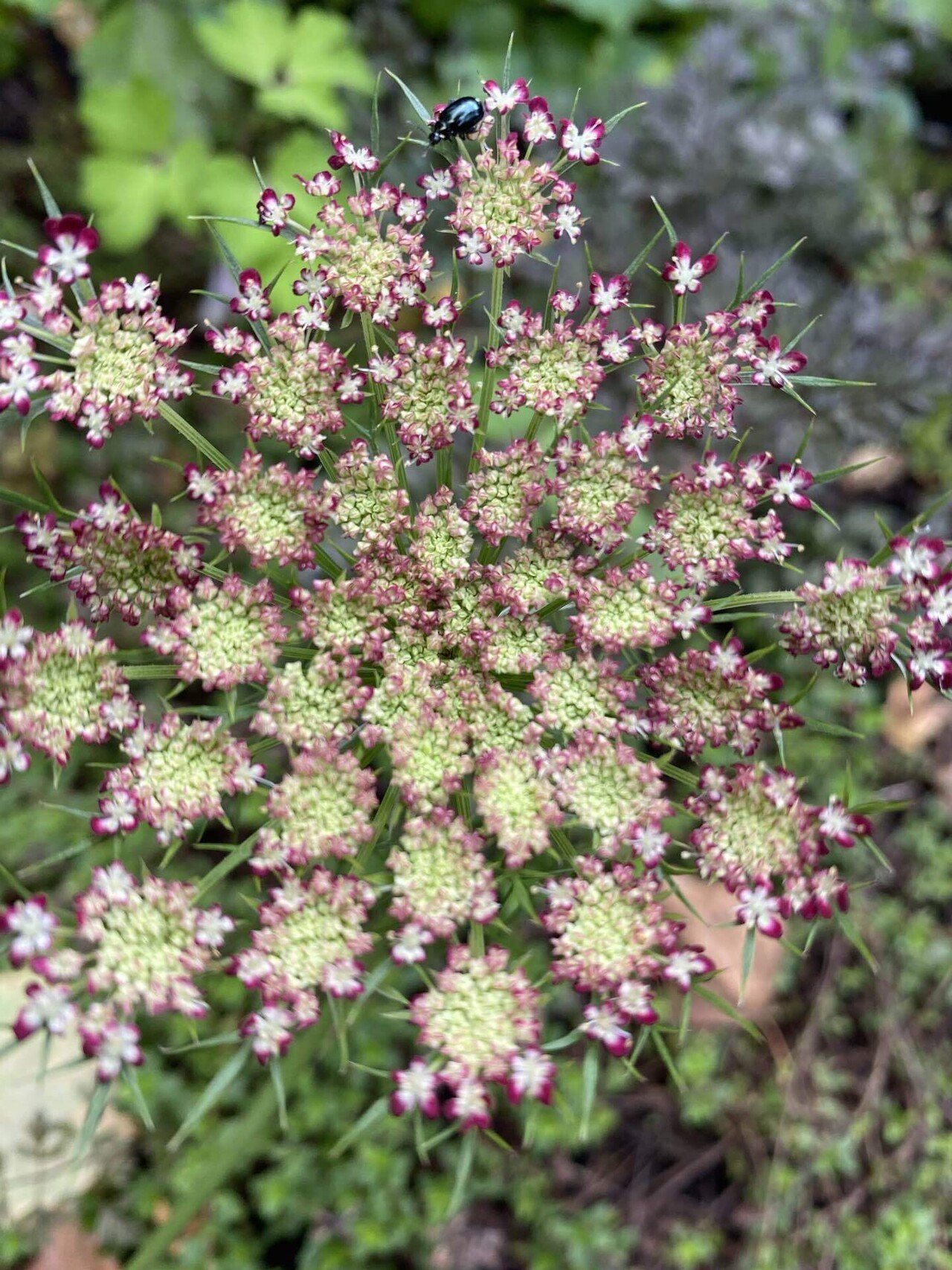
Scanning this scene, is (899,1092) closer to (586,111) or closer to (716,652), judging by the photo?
(716,652)

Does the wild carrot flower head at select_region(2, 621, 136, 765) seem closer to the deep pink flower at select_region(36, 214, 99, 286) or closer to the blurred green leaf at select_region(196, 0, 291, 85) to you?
the deep pink flower at select_region(36, 214, 99, 286)

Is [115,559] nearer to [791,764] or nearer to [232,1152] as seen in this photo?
[232,1152]

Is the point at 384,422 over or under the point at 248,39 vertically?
under

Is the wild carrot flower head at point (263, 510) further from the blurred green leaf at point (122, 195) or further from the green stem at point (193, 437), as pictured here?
the blurred green leaf at point (122, 195)

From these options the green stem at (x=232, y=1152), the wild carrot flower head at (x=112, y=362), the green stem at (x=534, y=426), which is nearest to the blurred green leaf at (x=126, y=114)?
the wild carrot flower head at (x=112, y=362)

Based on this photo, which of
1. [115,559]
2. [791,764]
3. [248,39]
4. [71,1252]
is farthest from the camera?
[791,764]

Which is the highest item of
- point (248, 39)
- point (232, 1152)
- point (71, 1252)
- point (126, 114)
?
point (248, 39)

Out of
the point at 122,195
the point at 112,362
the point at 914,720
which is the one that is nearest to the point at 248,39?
the point at 122,195

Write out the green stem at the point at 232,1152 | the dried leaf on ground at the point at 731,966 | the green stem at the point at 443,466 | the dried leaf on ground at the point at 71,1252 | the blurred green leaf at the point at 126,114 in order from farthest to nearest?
the dried leaf on ground at the point at 731,966 < the blurred green leaf at the point at 126,114 < the dried leaf on ground at the point at 71,1252 < the green stem at the point at 232,1152 < the green stem at the point at 443,466
